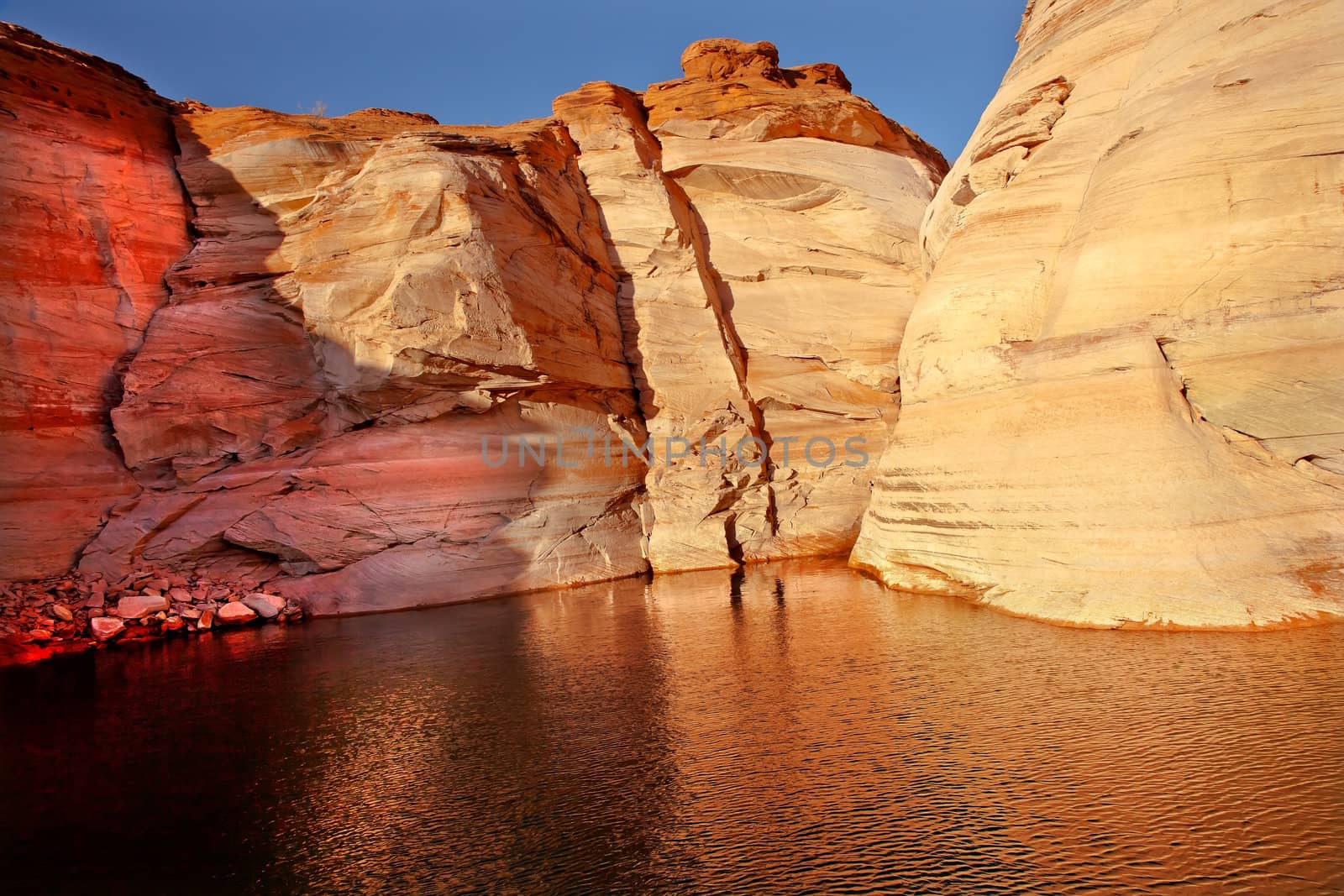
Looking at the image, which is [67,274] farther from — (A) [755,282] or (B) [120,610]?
(A) [755,282]

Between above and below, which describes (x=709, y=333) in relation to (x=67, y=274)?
below

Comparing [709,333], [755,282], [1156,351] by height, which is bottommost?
[1156,351]

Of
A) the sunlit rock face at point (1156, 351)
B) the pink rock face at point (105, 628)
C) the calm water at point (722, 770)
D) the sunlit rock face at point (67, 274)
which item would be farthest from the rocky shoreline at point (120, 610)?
the sunlit rock face at point (1156, 351)

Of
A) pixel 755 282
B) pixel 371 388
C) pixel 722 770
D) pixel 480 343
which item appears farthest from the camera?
pixel 755 282

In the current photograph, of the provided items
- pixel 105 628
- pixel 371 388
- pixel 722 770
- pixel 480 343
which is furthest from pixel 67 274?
pixel 722 770

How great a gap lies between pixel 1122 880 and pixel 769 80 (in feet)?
61.4

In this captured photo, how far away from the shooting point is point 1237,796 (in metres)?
3.53

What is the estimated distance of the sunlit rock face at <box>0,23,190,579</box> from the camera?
11586 mm

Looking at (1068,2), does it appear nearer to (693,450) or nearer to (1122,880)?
(693,450)

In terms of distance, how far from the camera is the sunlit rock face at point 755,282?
15.1 metres

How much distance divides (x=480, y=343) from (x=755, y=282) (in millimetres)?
6330

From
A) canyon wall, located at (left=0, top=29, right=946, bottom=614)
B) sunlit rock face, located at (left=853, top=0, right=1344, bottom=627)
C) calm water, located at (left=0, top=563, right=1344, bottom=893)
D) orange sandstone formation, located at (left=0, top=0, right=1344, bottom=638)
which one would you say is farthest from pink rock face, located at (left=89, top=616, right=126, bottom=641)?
sunlit rock face, located at (left=853, top=0, right=1344, bottom=627)

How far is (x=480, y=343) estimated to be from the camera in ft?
43.5

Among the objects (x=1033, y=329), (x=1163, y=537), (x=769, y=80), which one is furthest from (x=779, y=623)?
(x=769, y=80)
